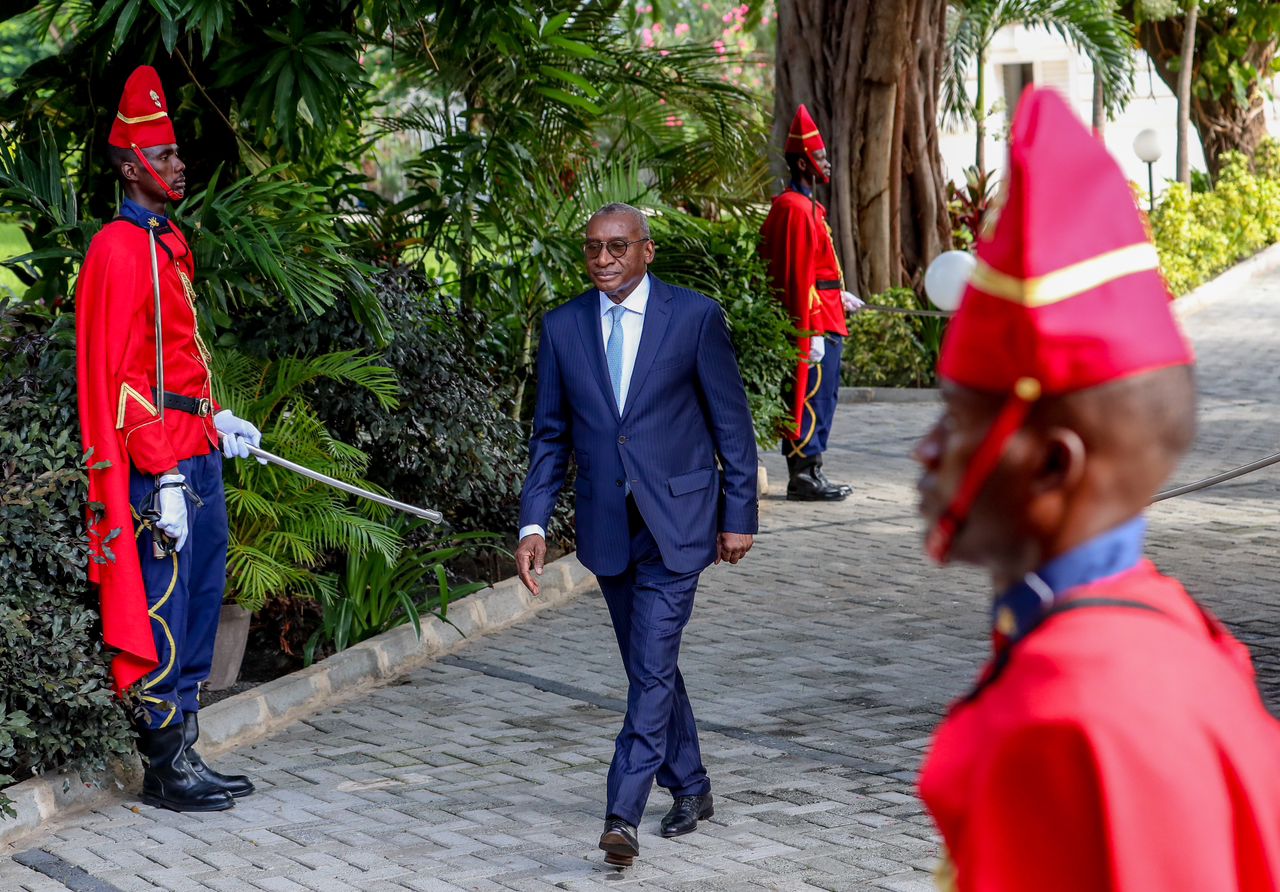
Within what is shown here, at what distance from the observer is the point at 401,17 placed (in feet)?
24.7

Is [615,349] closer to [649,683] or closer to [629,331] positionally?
[629,331]

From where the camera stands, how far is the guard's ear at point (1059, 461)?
149 centimetres

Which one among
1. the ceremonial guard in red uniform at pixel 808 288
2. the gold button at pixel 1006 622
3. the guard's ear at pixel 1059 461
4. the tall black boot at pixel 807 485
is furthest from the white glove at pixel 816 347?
the guard's ear at pixel 1059 461

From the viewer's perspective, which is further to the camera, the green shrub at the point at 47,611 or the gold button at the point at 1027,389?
the green shrub at the point at 47,611

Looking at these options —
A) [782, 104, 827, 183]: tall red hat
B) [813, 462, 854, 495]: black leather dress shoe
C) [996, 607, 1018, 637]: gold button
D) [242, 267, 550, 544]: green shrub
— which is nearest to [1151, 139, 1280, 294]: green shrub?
[813, 462, 854, 495]: black leather dress shoe

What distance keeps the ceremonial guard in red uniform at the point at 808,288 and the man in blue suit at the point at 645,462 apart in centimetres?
496

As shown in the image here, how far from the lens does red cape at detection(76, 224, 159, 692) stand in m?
5.24

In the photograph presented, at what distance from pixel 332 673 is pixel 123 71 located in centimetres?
300

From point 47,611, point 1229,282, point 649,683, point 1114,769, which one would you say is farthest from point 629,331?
point 1229,282

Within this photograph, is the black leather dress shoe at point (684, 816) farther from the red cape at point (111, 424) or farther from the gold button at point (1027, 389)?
the gold button at point (1027, 389)

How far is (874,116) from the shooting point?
14.7m

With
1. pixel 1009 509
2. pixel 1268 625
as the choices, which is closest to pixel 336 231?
pixel 1268 625

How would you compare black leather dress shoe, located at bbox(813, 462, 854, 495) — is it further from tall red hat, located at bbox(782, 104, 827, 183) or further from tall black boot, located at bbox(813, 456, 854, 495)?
tall red hat, located at bbox(782, 104, 827, 183)

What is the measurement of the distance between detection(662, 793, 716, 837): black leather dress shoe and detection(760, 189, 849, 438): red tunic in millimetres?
5220
